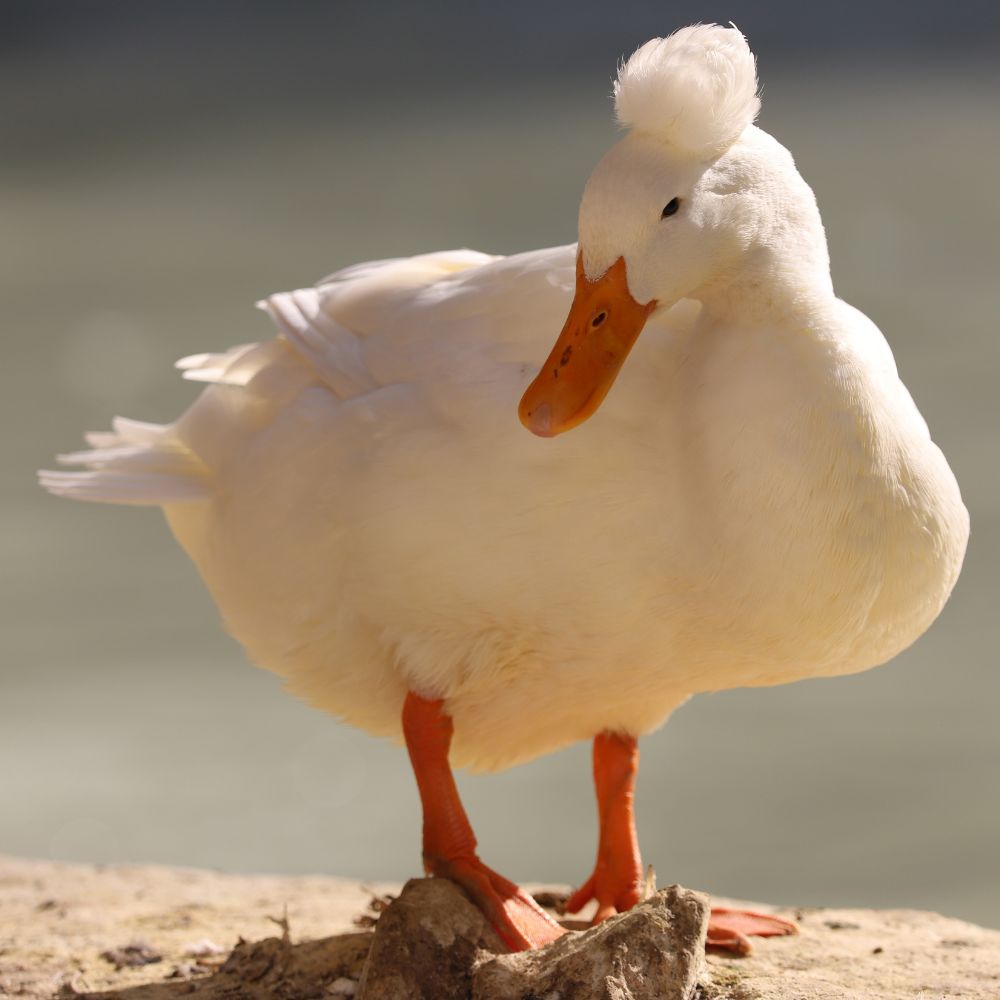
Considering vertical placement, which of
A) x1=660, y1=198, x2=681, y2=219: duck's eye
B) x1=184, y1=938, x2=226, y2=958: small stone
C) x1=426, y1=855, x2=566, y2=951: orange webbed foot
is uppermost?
x1=660, y1=198, x2=681, y2=219: duck's eye

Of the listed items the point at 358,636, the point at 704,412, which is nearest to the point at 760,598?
the point at 704,412

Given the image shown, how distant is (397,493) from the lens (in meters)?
2.31

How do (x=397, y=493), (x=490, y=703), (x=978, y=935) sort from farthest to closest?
(x=978, y=935), (x=490, y=703), (x=397, y=493)

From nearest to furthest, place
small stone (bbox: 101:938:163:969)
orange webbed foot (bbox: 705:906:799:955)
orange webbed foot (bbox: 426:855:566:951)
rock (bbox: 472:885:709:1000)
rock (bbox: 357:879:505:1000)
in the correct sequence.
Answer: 1. rock (bbox: 472:885:709:1000)
2. rock (bbox: 357:879:505:1000)
3. orange webbed foot (bbox: 426:855:566:951)
4. orange webbed foot (bbox: 705:906:799:955)
5. small stone (bbox: 101:938:163:969)

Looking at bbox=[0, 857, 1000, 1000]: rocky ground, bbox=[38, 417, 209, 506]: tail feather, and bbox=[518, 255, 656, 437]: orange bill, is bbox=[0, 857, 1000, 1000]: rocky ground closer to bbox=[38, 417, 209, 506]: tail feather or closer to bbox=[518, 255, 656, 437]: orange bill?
bbox=[518, 255, 656, 437]: orange bill

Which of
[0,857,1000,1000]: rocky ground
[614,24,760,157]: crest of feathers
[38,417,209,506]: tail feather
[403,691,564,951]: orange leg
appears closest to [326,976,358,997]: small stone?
[0,857,1000,1000]: rocky ground

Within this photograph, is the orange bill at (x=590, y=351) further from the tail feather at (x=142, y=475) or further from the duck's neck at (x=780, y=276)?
the tail feather at (x=142, y=475)

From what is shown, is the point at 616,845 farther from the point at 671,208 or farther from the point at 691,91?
the point at 691,91

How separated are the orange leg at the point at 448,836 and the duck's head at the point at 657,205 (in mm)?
614

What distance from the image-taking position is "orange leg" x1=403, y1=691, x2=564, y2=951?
2.33 m

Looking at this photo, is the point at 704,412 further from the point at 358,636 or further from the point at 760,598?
the point at 358,636

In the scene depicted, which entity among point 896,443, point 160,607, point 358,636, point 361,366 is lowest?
point 358,636

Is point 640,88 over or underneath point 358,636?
over

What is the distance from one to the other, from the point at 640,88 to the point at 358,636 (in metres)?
0.94
